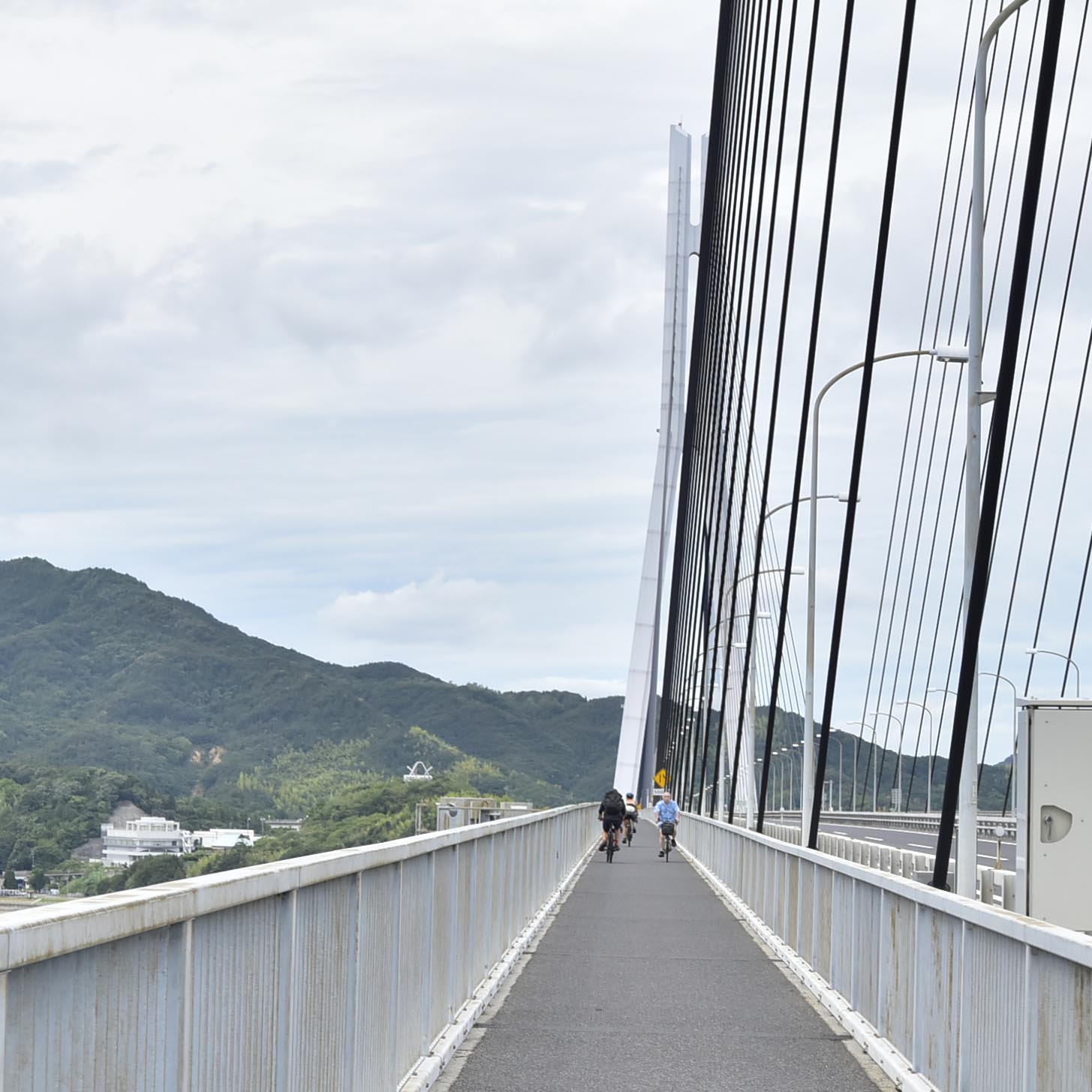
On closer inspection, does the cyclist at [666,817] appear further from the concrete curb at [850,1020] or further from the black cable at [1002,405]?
the black cable at [1002,405]

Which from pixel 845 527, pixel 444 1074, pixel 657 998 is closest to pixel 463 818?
pixel 845 527

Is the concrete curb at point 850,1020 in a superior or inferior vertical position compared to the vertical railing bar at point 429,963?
inferior

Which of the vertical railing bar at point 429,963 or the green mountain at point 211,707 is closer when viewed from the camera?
the vertical railing bar at point 429,963

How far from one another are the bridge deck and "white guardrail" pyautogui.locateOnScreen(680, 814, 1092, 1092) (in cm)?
30

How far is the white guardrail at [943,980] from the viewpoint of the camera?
19.4ft

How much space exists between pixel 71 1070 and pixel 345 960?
315cm

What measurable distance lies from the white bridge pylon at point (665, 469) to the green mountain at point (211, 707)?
70.0ft

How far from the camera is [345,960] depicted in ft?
22.6

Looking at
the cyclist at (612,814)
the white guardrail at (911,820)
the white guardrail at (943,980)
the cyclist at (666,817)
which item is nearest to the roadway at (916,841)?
the white guardrail at (911,820)

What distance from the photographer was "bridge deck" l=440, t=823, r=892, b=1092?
362 inches

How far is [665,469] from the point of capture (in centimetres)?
7719

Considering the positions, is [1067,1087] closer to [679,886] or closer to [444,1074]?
[444,1074]

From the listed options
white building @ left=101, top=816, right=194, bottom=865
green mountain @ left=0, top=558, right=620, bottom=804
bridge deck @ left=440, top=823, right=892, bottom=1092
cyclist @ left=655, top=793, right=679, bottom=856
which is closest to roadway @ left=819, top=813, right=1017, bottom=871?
cyclist @ left=655, top=793, right=679, bottom=856

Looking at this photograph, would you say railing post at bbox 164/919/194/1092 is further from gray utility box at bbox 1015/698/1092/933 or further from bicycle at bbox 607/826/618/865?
bicycle at bbox 607/826/618/865
